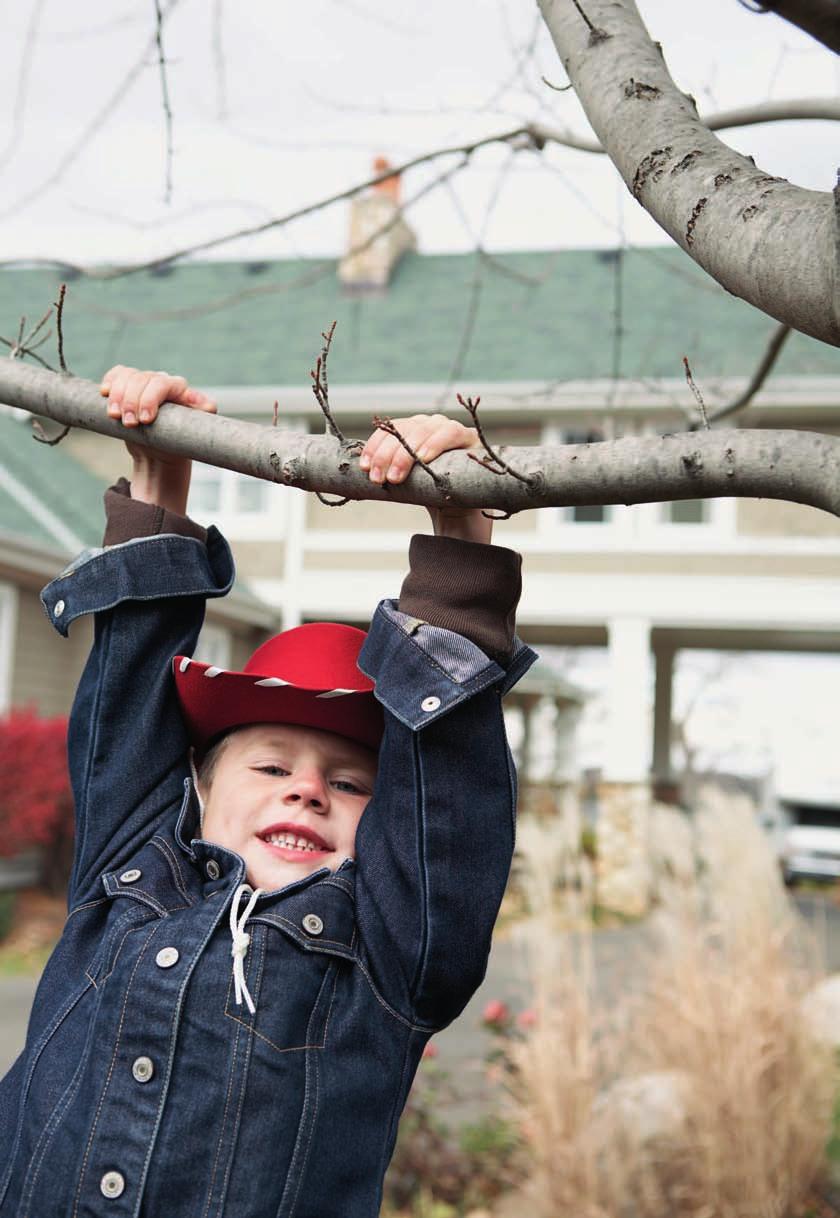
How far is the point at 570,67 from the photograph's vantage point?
1599mm

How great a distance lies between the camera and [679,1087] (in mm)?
3875

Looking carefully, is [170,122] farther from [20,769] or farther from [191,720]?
[20,769]

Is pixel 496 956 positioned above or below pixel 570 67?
below

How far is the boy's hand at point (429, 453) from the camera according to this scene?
1.39 metres

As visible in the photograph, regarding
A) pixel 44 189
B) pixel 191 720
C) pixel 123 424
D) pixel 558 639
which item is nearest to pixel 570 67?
pixel 123 424

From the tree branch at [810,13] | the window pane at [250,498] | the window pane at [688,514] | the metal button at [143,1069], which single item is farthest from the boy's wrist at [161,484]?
the window pane at [250,498]

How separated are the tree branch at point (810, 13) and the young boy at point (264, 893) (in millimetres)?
551

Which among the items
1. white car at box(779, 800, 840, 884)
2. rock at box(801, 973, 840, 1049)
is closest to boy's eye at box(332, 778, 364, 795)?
rock at box(801, 973, 840, 1049)

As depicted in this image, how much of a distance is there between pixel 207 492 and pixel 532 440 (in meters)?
Result: 3.69

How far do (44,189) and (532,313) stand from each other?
38.6 feet

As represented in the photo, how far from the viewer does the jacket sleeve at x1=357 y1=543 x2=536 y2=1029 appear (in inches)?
66.1

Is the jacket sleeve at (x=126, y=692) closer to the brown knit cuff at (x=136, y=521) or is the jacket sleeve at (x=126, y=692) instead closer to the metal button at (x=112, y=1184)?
the brown knit cuff at (x=136, y=521)

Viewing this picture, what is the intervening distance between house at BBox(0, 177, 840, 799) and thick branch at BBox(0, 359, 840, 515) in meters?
10.6

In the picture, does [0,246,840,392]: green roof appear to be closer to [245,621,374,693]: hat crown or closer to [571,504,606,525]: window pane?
[571,504,606,525]: window pane
